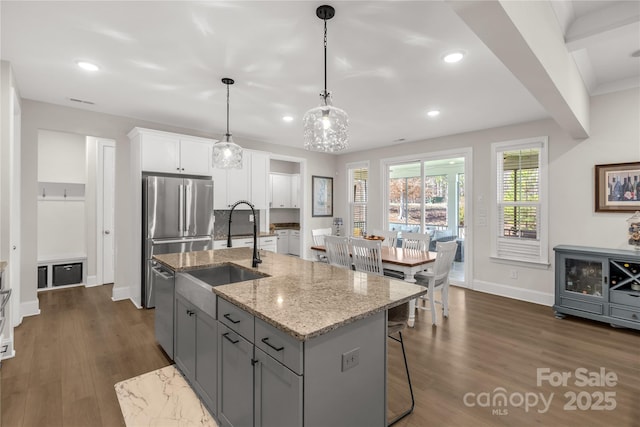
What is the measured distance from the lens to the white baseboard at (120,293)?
171 inches

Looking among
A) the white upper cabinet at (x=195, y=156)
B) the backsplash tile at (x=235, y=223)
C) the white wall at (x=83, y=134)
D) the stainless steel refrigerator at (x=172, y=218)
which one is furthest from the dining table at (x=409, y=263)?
the white wall at (x=83, y=134)

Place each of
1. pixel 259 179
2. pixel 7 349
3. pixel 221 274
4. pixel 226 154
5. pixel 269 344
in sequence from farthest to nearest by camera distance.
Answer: pixel 259 179 → pixel 226 154 → pixel 221 274 → pixel 7 349 → pixel 269 344

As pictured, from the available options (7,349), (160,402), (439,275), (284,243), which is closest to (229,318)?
(160,402)

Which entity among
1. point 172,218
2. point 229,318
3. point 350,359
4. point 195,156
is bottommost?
point 350,359

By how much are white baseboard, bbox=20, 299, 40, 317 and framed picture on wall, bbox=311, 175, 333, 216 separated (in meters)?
4.68

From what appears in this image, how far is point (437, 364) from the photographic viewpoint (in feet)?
8.69

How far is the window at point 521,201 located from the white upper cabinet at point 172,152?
4481 mm

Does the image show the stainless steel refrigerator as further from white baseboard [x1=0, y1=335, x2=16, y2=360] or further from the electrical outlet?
the electrical outlet

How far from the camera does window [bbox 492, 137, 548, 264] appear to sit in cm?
434

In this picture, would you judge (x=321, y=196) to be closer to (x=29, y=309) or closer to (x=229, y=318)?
(x=29, y=309)

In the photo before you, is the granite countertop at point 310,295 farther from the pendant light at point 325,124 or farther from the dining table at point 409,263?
the dining table at point 409,263

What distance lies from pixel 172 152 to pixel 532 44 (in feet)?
13.6

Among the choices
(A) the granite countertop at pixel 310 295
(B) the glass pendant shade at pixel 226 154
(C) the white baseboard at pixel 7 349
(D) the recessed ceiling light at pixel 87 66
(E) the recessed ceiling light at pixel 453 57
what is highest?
(D) the recessed ceiling light at pixel 87 66

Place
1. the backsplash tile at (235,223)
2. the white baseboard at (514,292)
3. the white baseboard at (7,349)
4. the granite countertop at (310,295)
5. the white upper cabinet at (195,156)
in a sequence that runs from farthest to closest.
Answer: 1. the backsplash tile at (235,223)
2. the white upper cabinet at (195,156)
3. the white baseboard at (514,292)
4. the white baseboard at (7,349)
5. the granite countertop at (310,295)
